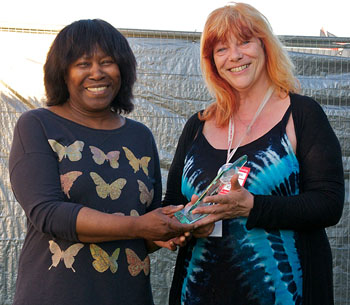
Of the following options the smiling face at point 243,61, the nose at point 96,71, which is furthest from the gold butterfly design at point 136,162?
the smiling face at point 243,61

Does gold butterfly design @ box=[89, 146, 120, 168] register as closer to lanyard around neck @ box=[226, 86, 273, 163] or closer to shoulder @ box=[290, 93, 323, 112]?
lanyard around neck @ box=[226, 86, 273, 163]

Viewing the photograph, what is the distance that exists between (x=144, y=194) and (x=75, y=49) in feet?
2.30

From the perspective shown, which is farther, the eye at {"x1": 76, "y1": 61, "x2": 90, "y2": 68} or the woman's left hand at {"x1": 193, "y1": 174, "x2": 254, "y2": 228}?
the eye at {"x1": 76, "y1": 61, "x2": 90, "y2": 68}

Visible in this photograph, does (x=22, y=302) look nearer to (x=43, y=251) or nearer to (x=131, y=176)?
(x=43, y=251)

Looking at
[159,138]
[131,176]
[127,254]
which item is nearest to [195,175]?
[131,176]

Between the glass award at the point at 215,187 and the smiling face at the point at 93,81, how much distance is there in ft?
1.99

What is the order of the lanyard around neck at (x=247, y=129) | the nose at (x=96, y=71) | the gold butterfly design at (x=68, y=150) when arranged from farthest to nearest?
the lanyard around neck at (x=247, y=129) < the nose at (x=96, y=71) < the gold butterfly design at (x=68, y=150)

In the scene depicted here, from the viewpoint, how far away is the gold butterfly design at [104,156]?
2031mm

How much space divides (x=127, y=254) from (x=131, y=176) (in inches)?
13.3

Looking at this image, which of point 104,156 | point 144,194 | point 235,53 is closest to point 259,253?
point 144,194

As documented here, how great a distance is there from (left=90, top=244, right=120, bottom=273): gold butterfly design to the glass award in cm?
33

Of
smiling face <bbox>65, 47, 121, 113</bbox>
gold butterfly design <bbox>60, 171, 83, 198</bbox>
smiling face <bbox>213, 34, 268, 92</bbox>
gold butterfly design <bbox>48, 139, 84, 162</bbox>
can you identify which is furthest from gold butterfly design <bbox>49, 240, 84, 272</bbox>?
smiling face <bbox>213, 34, 268, 92</bbox>

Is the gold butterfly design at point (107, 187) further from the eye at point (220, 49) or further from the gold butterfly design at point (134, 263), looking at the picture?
the eye at point (220, 49)

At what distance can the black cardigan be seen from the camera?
199 cm
